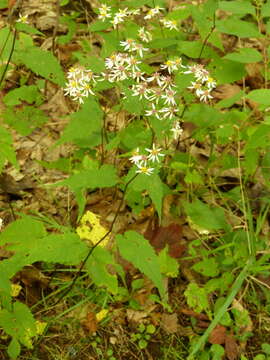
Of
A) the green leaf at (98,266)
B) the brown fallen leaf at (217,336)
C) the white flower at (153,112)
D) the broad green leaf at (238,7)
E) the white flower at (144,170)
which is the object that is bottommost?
the brown fallen leaf at (217,336)

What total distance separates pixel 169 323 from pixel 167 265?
1.12ft

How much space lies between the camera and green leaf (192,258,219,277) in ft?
8.71

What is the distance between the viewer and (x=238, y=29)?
98.5 inches

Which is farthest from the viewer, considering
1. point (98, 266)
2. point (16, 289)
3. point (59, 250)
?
point (16, 289)

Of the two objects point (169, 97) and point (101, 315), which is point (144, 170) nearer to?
point (169, 97)

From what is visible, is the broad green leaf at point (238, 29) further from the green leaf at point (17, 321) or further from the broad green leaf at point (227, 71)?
the green leaf at point (17, 321)

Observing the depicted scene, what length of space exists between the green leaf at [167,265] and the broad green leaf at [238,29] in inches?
52.3

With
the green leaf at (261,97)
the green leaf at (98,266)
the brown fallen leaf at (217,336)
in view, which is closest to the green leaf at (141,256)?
the green leaf at (98,266)

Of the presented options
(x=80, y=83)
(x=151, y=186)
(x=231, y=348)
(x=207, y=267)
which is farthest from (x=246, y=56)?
(x=231, y=348)

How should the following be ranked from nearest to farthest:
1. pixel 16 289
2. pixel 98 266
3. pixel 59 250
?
pixel 59 250 → pixel 98 266 → pixel 16 289

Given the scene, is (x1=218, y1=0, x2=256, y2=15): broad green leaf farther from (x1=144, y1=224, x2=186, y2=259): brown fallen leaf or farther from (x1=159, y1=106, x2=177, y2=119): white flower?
(x1=144, y1=224, x2=186, y2=259): brown fallen leaf

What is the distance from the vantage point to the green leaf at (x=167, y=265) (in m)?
2.60

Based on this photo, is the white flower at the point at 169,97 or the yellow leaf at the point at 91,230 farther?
the yellow leaf at the point at 91,230

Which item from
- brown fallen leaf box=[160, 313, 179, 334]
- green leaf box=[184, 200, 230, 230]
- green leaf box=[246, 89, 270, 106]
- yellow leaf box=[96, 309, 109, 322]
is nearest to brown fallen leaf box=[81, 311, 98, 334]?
yellow leaf box=[96, 309, 109, 322]
